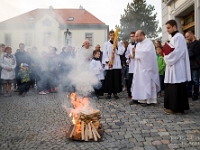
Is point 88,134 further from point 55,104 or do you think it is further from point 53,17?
point 53,17

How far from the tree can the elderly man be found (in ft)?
92.1

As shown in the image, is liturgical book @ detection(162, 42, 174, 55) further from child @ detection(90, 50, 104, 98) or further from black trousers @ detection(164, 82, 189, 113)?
child @ detection(90, 50, 104, 98)

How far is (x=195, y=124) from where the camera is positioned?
4004mm

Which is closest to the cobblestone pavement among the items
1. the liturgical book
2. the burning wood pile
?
the burning wood pile

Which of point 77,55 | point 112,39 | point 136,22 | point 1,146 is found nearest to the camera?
point 1,146

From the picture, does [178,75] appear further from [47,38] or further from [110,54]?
[47,38]

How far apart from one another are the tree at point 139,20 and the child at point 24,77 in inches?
1053

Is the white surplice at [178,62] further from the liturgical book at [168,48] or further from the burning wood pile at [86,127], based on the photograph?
the burning wood pile at [86,127]

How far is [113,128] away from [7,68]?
5212 mm

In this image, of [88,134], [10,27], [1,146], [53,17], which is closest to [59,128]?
[88,134]

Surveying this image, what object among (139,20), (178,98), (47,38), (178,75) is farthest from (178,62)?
(139,20)

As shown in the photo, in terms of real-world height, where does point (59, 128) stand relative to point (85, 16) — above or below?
below

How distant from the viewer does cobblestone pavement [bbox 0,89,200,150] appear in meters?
3.14

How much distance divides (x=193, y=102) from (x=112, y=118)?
2683mm
